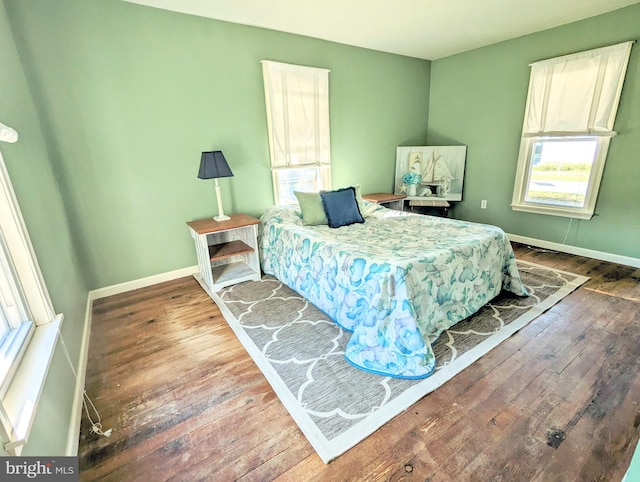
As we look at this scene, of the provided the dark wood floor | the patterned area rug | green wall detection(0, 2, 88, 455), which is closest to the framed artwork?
the patterned area rug

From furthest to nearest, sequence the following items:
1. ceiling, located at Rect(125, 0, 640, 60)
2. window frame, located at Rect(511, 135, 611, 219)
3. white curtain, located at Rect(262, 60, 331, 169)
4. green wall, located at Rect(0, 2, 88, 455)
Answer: white curtain, located at Rect(262, 60, 331, 169) → window frame, located at Rect(511, 135, 611, 219) → ceiling, located at Rect(125, 0, 640, 60) → green wall, located at Rect(0, 2, 88, 455)

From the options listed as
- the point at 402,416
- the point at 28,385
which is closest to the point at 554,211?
the point at 402,416

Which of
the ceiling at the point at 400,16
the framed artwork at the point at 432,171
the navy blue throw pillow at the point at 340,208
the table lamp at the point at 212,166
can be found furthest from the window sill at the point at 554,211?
the table lamp at the point at 212,166

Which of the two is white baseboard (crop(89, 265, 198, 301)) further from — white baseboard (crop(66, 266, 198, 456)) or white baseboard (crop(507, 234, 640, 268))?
white baseboard (crop(507, 234, 640, 268))

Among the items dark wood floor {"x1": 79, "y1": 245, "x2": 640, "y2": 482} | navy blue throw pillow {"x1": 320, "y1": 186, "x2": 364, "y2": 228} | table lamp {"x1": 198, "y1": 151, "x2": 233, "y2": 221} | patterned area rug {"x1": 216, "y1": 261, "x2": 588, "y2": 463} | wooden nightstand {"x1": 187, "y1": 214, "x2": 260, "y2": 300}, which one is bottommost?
dark wood floor {"x1": 79, "y1": 245, "x2": 640, "y2": 482}

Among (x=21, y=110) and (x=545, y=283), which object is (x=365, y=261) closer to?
(x=545, y=283)

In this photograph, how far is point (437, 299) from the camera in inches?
78.9

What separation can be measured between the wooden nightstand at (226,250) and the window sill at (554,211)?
3.27 metres

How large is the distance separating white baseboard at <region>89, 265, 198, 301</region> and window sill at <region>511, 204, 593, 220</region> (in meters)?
3.99

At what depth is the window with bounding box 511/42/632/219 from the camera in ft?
9.73

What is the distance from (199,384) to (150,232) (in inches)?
70.0

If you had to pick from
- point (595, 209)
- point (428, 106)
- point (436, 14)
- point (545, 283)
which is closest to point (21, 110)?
point (436, 14)

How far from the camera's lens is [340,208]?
3062 mm

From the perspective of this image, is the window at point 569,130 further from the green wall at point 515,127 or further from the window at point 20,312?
the window at point 20,312
